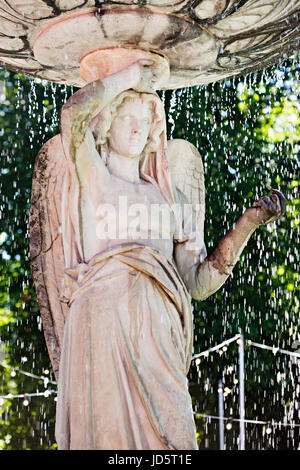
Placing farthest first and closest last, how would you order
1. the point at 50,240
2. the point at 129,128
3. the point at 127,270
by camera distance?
the point at 50,240
the point at 129,128
the point at 127,270

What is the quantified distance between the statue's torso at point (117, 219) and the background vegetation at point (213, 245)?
682 cm

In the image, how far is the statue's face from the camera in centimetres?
558

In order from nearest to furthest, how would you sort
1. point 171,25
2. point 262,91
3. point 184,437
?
1. point 184,437
2. point 171,25
3. point 262,91

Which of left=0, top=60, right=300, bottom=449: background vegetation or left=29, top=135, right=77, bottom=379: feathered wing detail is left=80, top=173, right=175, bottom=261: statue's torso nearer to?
left=29, top=135, right=77, bottom=379: feathered wing detail

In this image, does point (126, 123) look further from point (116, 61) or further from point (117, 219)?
point (117, 219)

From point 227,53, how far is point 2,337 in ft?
25.1

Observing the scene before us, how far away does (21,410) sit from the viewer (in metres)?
13.3

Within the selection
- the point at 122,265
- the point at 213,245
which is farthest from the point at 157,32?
the point at 213,245

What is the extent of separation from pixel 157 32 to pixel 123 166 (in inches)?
30.5

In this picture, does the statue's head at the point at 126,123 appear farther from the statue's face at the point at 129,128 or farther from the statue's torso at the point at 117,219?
the statue's torso at the point at 117,219

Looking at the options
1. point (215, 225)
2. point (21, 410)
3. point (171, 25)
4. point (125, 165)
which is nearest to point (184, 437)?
point (125, 165)

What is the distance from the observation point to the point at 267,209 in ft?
17.7

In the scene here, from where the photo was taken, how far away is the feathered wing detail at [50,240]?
233 inches

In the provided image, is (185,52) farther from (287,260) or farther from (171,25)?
(287,260)
